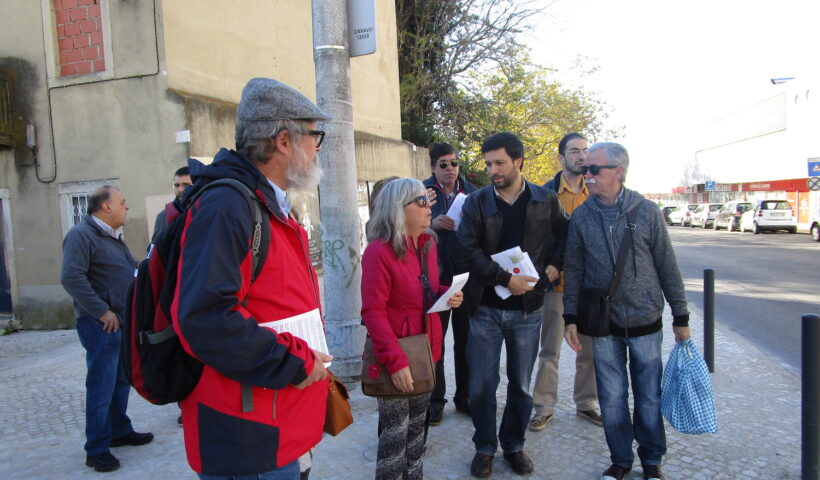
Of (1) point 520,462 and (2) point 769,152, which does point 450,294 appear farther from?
(2) point 769,152

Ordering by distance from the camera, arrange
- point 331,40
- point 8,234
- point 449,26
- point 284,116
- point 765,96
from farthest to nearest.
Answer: point 765,96 < point 449,26 < point 8,234 < point 331,40 < point 284,116

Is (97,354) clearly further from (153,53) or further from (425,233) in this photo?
(153,53)

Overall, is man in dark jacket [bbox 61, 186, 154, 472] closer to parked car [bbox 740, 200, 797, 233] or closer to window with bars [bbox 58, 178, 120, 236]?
window with bars [bbox 58, 178, 120, 236]

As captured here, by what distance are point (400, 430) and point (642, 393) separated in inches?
59.8

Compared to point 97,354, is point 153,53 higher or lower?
higher

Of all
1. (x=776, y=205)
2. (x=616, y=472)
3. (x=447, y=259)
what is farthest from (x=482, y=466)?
(x=776, y=205)

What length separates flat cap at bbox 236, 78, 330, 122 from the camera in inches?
71.3

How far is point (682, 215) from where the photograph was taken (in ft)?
143

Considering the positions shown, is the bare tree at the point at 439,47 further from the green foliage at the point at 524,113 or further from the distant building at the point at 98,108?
the distant building at the point at 98,108

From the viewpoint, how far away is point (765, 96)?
38750 millimetres

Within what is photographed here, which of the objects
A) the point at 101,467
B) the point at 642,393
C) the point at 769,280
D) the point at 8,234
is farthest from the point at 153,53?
the point at 769,280

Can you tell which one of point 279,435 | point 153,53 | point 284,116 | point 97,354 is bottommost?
point 97,354

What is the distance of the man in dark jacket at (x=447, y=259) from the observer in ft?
14.6

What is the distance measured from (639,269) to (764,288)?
1011 cm
